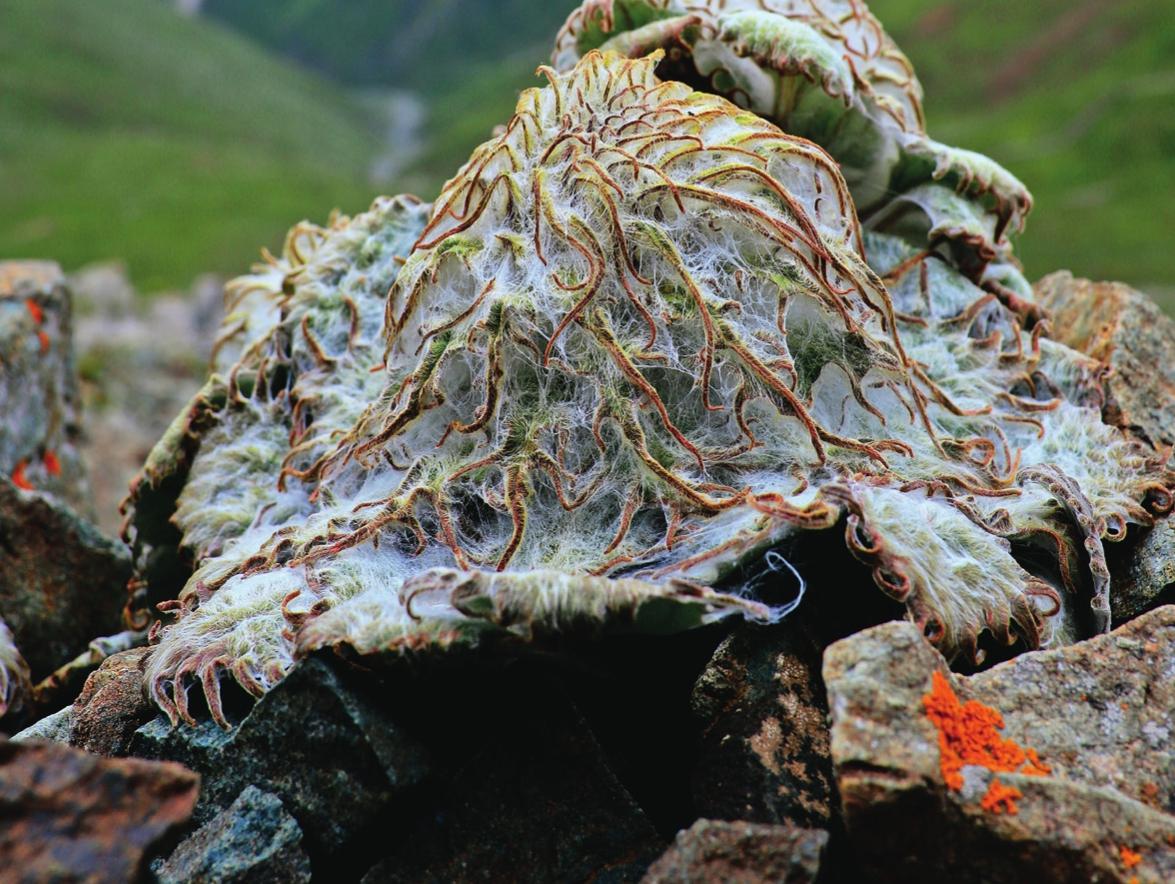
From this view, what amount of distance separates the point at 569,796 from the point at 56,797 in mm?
1153

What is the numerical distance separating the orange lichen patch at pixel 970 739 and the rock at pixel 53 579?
3682mm

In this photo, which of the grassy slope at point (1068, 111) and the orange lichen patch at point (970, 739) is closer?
the orange lichen patch at point (970, 739)

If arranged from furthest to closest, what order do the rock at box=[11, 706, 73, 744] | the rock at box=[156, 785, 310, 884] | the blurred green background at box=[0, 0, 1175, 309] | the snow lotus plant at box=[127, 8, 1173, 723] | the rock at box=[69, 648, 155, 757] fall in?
the blurred green background at box=[0, 0, 1175, 309]
the rock at box=[11, 706, 73, 744]
the rock at box=[69, 648, 155, 757]
the snow lotus plant at box=[127, 8, 1173, 723]
the rock at box=[156, 785, 310, 884]

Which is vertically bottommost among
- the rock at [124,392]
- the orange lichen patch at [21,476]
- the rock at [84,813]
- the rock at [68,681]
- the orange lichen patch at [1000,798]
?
the orange lichen patch at [1000,798]

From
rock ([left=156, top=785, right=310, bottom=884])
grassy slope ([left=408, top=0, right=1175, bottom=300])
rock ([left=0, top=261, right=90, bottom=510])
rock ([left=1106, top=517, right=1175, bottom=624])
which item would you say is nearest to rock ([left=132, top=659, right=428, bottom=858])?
rock ([left=156, top=785, right=310, bottom=884])

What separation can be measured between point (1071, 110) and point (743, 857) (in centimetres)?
5134

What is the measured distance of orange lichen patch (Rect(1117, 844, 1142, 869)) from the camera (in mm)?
2312

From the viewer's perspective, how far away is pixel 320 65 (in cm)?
12469

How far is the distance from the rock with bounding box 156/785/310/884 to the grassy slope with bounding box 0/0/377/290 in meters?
45.7

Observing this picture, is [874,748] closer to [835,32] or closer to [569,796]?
[569,796]

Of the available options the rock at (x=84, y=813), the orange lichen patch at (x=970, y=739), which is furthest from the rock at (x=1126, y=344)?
the rock at (x=84, y=813)

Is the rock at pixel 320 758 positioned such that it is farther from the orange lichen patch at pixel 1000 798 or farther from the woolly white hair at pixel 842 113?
the woolly white hair at pixel 842 113

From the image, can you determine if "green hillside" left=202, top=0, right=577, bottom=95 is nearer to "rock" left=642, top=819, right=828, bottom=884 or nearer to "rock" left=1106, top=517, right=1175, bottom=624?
"rock" left=1106, top=517, right=1175, bottom=624

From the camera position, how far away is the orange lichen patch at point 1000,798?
2.32 meters
